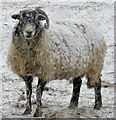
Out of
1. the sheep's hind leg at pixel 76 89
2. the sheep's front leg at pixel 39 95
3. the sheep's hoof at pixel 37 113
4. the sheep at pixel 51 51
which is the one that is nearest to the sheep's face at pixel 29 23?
the sheep at pixel 51 51

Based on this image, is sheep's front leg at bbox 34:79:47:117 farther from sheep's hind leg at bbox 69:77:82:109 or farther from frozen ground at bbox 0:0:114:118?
sheep's hind leg at bbox 69:77:82:109

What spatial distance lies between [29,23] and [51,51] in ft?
2.10

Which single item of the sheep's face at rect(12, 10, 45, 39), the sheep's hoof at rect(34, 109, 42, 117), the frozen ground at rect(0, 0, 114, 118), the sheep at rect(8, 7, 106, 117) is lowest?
the frozen ground at rect(0, 0, 114, 118)

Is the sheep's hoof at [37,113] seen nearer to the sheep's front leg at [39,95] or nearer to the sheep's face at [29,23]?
the sheep's front leg at [39,95]

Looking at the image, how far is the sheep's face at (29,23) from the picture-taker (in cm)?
509

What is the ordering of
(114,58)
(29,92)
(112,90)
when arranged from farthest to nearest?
(114,58), (112,90), (29,92)

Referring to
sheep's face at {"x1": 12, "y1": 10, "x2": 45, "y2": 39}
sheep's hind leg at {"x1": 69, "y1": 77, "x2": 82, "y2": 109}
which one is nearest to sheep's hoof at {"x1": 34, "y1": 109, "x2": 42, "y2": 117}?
sheep's hind leg at {"x1": 69, "y1": 77, "x2": 82, "y2": 109}

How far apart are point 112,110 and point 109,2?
12374 millimetres

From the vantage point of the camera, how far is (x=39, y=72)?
214 inches

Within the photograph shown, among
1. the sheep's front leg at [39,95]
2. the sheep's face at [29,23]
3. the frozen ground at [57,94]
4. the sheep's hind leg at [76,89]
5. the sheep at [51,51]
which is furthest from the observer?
the sheep's hind leg at [76,89]

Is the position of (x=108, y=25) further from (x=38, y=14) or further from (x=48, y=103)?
(x=38, y=14)

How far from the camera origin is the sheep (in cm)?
532

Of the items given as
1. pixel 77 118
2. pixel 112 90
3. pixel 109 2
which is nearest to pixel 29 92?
pixel 77 118

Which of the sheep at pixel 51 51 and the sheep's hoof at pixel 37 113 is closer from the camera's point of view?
the sheep at pixel 51 51
